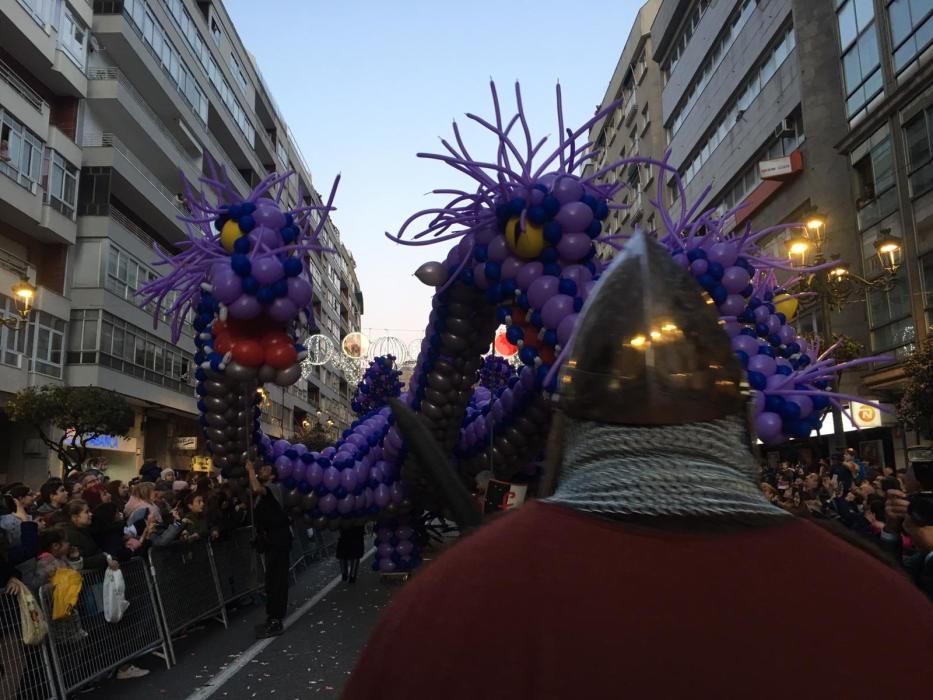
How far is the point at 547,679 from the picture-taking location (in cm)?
89

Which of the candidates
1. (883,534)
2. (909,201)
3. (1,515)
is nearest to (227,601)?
(1,515)

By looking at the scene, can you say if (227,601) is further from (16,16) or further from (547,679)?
(16,16)

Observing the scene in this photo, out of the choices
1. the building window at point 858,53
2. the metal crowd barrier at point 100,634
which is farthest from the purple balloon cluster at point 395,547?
the building window at point 858,53

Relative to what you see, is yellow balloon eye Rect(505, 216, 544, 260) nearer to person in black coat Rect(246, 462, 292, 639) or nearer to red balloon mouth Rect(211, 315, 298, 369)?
red balloon mouth Rect(211, 315, 298, 369)

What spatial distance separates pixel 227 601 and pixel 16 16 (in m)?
19.4

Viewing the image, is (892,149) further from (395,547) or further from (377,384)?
(395,547)

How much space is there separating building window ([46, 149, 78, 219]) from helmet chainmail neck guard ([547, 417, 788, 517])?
1029 inches

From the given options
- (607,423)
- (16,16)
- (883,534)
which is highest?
(16,16)

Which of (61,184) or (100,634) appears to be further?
(61,184)

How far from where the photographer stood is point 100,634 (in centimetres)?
610

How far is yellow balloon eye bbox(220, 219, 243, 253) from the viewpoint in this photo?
7.18 metres

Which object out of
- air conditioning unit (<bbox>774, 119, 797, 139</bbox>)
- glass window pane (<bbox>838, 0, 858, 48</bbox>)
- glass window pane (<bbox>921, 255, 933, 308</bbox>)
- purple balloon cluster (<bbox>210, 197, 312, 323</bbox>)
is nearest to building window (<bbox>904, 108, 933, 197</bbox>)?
glass window pane (<bbox>921, 255, 933, 308</bbox>)

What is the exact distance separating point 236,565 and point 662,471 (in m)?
9.50

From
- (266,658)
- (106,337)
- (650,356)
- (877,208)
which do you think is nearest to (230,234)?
(266,658)
